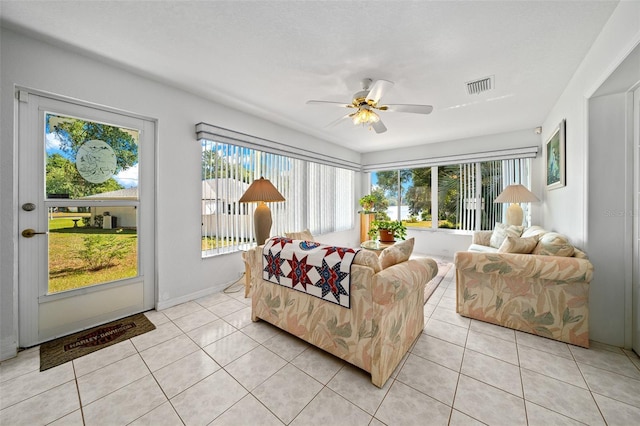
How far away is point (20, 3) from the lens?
1578 mm

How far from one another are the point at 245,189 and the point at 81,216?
1.73m

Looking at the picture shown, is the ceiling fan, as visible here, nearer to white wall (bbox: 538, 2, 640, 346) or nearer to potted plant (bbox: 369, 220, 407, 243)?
white wall (bbox: 538, 2, 640, 346)

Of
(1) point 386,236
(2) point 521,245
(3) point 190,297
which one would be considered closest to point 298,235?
(1) point 386,236

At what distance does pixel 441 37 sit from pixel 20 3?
2.93 metres

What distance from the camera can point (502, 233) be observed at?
356 centimetres

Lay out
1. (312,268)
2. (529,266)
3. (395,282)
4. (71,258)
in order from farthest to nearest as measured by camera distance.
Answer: (71,258)
(529,266)
(312,268)
(395,282)

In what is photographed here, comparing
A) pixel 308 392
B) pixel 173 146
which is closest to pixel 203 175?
pixel 173 146

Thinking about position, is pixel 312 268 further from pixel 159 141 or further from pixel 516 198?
pixel 516 198

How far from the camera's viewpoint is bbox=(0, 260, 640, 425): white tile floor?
4.37 ft

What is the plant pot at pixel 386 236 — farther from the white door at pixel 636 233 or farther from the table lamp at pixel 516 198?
the white door at pixel 636 233

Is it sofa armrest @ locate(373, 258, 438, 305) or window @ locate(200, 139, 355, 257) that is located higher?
window @ locate(200, 139, 355, 257)

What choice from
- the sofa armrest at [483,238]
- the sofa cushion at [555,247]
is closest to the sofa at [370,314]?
the sofa cushion at [555,247]

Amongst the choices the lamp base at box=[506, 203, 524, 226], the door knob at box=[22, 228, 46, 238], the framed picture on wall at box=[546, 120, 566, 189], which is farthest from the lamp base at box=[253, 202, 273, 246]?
the lamp base at box=[506, 203, 524, 226]

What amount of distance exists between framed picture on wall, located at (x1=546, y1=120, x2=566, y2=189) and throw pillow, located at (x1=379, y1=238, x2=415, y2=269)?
224cm
